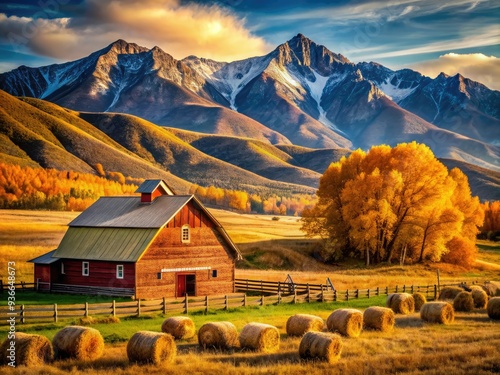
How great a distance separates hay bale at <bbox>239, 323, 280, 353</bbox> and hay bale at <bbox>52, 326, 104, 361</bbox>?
5.59 m

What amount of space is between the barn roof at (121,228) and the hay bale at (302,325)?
54.1 ft

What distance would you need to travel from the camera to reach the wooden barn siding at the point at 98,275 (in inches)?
1651

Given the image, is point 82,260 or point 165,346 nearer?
point 165,346

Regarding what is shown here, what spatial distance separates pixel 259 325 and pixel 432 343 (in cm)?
714

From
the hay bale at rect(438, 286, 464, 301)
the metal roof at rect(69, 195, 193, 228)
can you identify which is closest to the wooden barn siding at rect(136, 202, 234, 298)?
the metal roof at rect(69, 195, 193, 228)

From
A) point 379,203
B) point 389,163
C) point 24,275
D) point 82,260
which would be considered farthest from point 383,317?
point 389,163

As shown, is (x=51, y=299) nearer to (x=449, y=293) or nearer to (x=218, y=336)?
Result: (x=218, y=336)

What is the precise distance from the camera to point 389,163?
2815 inches

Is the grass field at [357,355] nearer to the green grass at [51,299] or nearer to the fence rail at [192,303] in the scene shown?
the fence rail at [192,303]

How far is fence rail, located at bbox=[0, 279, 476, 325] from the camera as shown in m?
30.9

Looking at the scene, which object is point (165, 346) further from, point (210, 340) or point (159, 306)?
point (159, 306)

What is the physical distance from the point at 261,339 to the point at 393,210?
1931 inches

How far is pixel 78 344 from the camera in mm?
22484

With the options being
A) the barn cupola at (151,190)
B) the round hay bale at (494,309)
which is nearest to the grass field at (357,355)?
the round hay bale at (494,309)
